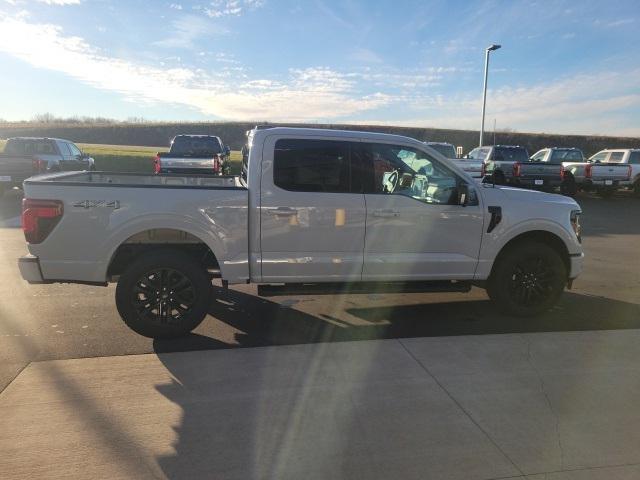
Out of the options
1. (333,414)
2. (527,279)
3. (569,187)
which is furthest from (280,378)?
(569,187)

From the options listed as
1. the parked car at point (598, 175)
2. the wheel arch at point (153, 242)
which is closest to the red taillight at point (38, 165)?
the wheel arch at point (153, 242)

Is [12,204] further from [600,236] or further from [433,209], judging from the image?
[600,236]

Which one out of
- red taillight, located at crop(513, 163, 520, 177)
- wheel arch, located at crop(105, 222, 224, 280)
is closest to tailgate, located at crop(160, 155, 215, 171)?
wheel arch, located at crop(105, 222, 224, 280)

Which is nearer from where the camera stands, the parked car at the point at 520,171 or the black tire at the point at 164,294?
the black tire at the point at 164,294

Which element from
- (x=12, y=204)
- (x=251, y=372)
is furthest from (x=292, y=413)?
(x=12, y=204)

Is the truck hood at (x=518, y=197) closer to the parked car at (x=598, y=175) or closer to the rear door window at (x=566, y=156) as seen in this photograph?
the parked car at (x=598, y=175)

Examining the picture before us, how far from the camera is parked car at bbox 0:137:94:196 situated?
1451cm

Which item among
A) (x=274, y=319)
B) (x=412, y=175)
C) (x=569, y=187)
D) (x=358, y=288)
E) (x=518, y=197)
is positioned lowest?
(x=274, y=319)

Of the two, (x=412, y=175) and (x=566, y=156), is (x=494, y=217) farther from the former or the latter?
(x=566, y=156)

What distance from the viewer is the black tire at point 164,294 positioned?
15.1ft

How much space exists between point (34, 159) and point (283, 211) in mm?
12899

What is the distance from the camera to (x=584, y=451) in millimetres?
3049

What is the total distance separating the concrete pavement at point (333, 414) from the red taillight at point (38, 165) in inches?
493

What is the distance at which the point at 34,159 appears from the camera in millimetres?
14680
